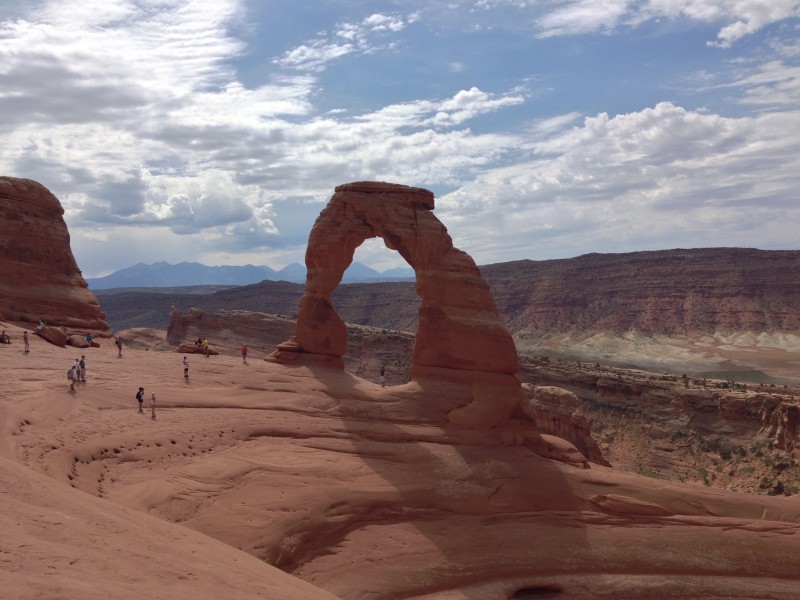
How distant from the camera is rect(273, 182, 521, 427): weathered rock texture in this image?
2416 centimetres

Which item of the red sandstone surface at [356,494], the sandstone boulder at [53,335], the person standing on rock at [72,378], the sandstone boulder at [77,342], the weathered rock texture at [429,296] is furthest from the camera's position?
the sandstone boulder at [77,342]

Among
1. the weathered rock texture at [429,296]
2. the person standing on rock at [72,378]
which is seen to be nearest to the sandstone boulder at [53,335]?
the person standing on rock at [72,378]

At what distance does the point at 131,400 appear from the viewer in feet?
68.5

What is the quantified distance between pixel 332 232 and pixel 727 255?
11471cm

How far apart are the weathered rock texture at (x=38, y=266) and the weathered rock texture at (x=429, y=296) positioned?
16.6 m

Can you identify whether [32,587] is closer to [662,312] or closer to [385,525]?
[385,525]

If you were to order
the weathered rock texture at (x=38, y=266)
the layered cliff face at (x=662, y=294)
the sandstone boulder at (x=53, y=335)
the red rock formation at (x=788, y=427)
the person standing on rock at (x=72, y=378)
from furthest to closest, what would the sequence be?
the layered cliff face at (x=662, y=294) < the red rock formation at (x=788, y=427) < the weathered rock texture at (x=38, y=266) < the sandstone boulder at (x=53, y=335) < the person standing on rock at (x=72, y=378)

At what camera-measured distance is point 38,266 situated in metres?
36.7

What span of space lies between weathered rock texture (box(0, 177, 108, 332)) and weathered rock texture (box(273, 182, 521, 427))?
16554mm

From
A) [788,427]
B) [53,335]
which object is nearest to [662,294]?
[788,427]

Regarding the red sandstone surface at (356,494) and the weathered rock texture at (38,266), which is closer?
the red sandstone surface at (356,494)

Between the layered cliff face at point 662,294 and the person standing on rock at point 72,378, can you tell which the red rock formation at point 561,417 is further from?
the layered cliff face at point 662,294

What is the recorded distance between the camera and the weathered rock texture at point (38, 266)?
1385 inches

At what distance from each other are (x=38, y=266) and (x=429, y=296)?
78.6 ft
